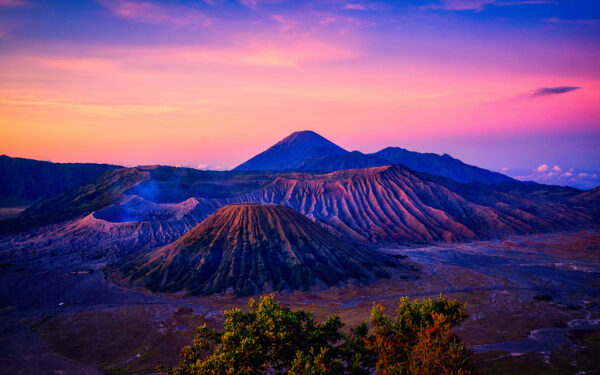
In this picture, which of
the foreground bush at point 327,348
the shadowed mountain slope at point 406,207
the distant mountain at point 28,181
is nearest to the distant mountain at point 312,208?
the shadowed mountain slope at point 406,207

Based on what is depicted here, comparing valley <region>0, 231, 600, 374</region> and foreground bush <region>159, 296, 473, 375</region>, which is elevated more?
foreground bush <region>159, 296, 473, 375</region>

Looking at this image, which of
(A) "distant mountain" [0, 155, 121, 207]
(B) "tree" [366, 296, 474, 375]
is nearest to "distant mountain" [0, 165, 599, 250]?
(A) "distant mountain" [0, 155, 121, 207]

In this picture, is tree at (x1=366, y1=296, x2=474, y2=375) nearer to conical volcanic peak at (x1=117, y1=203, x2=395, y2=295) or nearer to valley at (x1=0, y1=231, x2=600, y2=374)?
valley at (x1=0, y1=231, x2=600, y2=374)

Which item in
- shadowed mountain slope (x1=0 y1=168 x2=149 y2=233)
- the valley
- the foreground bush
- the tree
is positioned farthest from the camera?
shadowed mountain slope (x1=0 y1=168 x2=149 y2=233)

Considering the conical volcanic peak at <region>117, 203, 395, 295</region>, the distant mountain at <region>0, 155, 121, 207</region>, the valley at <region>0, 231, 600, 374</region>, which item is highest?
the distant mountain at <region>0, 155, 121, 207</region>

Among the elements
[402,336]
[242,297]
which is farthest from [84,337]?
[402,336]
